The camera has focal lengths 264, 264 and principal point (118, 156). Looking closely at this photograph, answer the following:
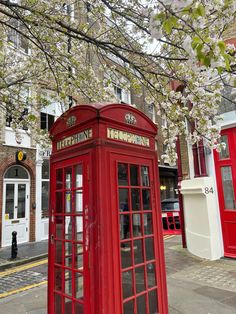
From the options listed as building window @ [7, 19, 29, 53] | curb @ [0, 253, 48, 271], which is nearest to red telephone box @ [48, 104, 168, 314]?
building window @ [7, 19, 29, 53]

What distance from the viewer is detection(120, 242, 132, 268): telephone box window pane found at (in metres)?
2.76

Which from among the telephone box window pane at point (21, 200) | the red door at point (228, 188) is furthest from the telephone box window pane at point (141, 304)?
the telephone box window pane at point (21, 200)

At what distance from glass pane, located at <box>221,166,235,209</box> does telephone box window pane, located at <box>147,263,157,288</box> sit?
4.64 m

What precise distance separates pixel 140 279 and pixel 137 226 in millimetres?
585

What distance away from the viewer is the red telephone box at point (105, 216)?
2586mm

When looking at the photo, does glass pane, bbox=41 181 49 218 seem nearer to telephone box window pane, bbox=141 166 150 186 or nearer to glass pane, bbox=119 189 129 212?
telephone box window pane, bbox=141 166 150 186

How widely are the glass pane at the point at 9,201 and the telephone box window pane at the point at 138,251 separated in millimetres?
9229

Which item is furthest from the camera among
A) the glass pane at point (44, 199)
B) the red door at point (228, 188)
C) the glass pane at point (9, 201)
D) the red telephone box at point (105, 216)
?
the glass pane at point (44, 199)

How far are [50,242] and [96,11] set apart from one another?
11.7 ft

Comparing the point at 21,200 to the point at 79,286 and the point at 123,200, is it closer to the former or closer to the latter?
the point at 79,286

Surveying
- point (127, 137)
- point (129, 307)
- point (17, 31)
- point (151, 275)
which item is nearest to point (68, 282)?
point (129, 307)

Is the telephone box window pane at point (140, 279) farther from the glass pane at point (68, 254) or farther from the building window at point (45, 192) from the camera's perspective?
the building window at point (45, 192)

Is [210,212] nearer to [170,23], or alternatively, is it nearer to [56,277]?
[56,277]

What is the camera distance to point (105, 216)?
2600 mm
